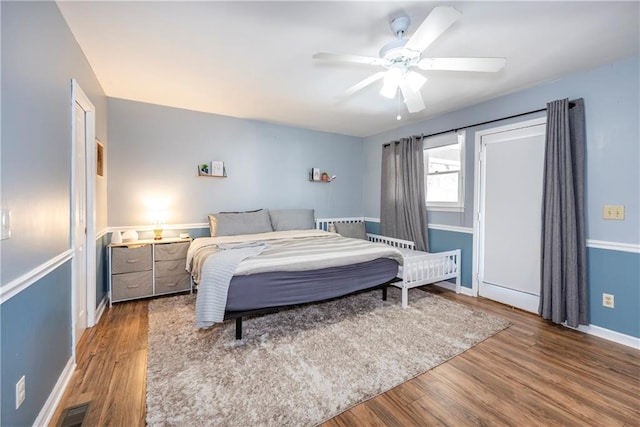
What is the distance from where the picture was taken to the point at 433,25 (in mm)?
1514

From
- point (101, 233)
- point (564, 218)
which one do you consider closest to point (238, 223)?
point (101, 233)

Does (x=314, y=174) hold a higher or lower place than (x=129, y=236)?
higher

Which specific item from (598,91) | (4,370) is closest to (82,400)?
(4,370)

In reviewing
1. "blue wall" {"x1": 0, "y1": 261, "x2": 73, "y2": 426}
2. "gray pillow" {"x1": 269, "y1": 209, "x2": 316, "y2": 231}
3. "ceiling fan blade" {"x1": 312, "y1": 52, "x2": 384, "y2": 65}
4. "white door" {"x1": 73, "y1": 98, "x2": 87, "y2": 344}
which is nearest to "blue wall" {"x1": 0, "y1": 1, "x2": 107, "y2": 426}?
"blue wall" {"x1": 0, "y1": 261, "x2": 73, "y2": 426}

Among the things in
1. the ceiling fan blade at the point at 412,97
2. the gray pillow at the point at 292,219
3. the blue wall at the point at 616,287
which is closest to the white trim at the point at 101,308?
the gray pillow at the point at 292,219

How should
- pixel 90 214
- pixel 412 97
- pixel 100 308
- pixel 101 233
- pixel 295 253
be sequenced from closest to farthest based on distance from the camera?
pixel 412 97 → pixel 90 214 → pixel 295 253 → pixel 100 308 → pixel 101 233

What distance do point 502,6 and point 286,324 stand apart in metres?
2.94

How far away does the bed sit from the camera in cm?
217

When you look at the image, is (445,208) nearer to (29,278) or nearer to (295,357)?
(295,357)

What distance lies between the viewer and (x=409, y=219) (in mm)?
4230

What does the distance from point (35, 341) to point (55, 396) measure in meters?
0.47

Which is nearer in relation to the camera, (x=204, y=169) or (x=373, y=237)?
(x=204, y=169)

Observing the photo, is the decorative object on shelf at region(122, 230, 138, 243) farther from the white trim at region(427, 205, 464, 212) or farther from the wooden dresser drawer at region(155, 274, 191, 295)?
the white trim at region(427, 205, 464, 212)

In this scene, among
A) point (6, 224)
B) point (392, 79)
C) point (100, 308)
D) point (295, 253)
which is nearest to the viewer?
point (6, 224)
